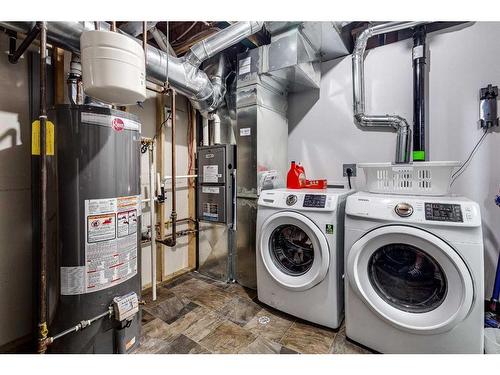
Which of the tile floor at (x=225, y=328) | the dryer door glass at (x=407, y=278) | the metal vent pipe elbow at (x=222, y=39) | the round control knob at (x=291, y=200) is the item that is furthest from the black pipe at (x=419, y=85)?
→ the tile floor at (x=225, y=328)

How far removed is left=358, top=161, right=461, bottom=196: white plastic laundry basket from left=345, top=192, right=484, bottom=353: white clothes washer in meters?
0.19

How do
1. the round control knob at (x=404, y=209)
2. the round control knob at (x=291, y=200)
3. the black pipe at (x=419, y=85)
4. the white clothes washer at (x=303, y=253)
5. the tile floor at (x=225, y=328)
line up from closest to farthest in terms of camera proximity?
the round control knob at (x=404, y=209)
the tile floor at (x=225, y=328)
the white clothes washer at (x=303, y=253)
the round control knob at (x=291, y=200)
the black pipe at (x=419, y=85)

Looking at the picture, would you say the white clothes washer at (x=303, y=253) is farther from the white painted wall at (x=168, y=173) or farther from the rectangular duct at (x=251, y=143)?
the white painted wall at (x=168, y=173)

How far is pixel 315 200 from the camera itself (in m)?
1.67

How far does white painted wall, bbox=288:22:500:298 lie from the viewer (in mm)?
1816

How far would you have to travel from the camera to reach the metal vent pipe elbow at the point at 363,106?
6.57ft

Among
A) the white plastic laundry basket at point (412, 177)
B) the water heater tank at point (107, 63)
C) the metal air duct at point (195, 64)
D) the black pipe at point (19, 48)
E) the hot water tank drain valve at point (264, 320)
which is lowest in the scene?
the hot water tank drain valve at point (264, 320)

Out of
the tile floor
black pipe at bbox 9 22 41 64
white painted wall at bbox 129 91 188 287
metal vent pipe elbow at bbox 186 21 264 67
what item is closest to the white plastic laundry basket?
the tile floor

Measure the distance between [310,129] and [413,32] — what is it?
1.16 m

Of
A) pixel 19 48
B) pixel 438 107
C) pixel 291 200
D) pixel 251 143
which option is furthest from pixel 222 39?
pixel 438 107

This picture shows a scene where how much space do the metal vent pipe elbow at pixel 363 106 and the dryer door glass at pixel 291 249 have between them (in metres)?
1.10

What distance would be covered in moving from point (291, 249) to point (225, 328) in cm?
75

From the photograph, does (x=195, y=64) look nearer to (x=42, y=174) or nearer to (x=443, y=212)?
(x=42, y=174)

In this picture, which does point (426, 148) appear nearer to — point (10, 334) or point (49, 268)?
point (49, 268)
